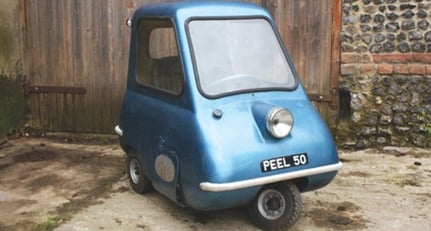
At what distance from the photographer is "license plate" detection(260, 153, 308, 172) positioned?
13.1 ft

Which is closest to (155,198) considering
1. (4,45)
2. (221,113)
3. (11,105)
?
(221,113)

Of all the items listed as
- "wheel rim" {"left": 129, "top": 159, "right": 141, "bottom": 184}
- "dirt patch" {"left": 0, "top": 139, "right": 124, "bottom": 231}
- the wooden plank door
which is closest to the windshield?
"wheel rim" {"left": 129, "top": 159, "right": 141, "bottom": 184}

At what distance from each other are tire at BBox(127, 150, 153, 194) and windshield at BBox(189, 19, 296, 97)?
3.84 ft

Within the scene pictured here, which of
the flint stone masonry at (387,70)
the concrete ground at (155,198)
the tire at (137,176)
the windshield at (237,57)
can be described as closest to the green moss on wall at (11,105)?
the concrete ground at (155,198)

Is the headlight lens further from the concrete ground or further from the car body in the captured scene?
the concrete ground

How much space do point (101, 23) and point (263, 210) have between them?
3913 mm

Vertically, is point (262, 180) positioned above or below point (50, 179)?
above

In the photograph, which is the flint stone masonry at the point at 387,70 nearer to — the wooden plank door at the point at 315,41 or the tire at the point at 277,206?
the wooden plank door at the point at 315,41

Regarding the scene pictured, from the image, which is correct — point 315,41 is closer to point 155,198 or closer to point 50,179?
point 155,198

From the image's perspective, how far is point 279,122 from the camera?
404 cm

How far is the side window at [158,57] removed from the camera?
445 centimetres

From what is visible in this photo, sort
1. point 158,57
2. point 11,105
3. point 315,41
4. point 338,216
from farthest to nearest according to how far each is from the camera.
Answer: point 11,105, point 315,41, point 158,57, point 338,216

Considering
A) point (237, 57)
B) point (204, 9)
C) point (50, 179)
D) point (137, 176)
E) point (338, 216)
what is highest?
point (204, 9)

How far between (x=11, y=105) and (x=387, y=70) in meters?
4.77
